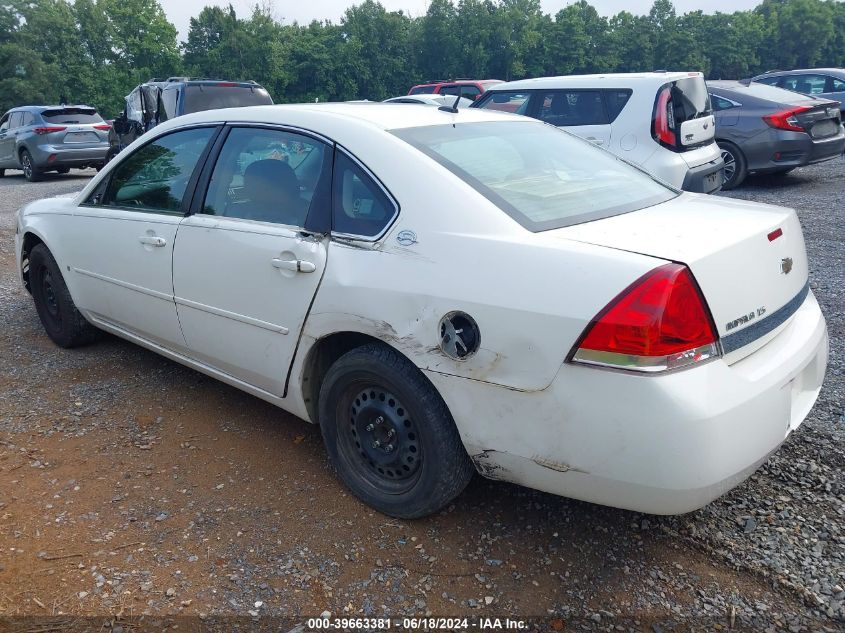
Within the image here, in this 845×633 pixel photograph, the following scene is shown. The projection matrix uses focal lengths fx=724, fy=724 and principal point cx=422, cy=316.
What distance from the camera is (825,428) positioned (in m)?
3.40

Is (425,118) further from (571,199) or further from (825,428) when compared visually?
(825,428)

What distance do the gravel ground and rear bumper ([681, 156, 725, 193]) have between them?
153 inches

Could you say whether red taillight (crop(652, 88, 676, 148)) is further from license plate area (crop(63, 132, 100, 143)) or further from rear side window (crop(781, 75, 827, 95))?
license plate area (crop(63, 132, 100, 143))

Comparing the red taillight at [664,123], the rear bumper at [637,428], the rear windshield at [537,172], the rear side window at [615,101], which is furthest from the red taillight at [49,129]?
the rear bumper at [637,428]

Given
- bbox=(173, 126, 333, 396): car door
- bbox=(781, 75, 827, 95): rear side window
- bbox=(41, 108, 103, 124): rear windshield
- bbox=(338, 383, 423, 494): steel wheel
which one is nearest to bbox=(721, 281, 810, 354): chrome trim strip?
bbox=(338, 383, 423, 494): steel wheel

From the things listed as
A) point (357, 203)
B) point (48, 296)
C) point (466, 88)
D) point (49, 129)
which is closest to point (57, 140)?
point (49, 129)

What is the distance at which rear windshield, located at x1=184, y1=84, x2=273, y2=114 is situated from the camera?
1078 centimetres

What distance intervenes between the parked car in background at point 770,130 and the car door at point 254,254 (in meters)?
8.44

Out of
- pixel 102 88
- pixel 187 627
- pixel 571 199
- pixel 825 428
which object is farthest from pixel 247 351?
pixel 102 88

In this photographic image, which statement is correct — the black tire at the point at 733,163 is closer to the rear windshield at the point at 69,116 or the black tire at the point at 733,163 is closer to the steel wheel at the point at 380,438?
the steel wheel at the point at 380,438

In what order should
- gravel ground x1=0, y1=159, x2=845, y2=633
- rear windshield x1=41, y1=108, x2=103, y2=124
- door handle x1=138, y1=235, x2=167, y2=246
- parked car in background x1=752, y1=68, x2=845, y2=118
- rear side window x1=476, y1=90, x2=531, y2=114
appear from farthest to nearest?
rear windshield x1=41, y1=108, x2=103, y2=124
parked car in background x1=752, y1=68, x2=845, y2=118
rear side window x1=476, y1=90, x2=531, y2=114
door handle x1=138, y1=235, x2=167, y2=246
gravel ground x1=0, y1=159, x2=845, y2=633

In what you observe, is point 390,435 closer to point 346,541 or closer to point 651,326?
point 346,541

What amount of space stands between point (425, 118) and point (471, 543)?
1.84m

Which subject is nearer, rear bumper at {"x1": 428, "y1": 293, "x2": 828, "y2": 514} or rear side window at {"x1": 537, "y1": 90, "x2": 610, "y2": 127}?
rear bumper at {"x1": 428, "y1": 293, "x2": 828, "y2": 514}
